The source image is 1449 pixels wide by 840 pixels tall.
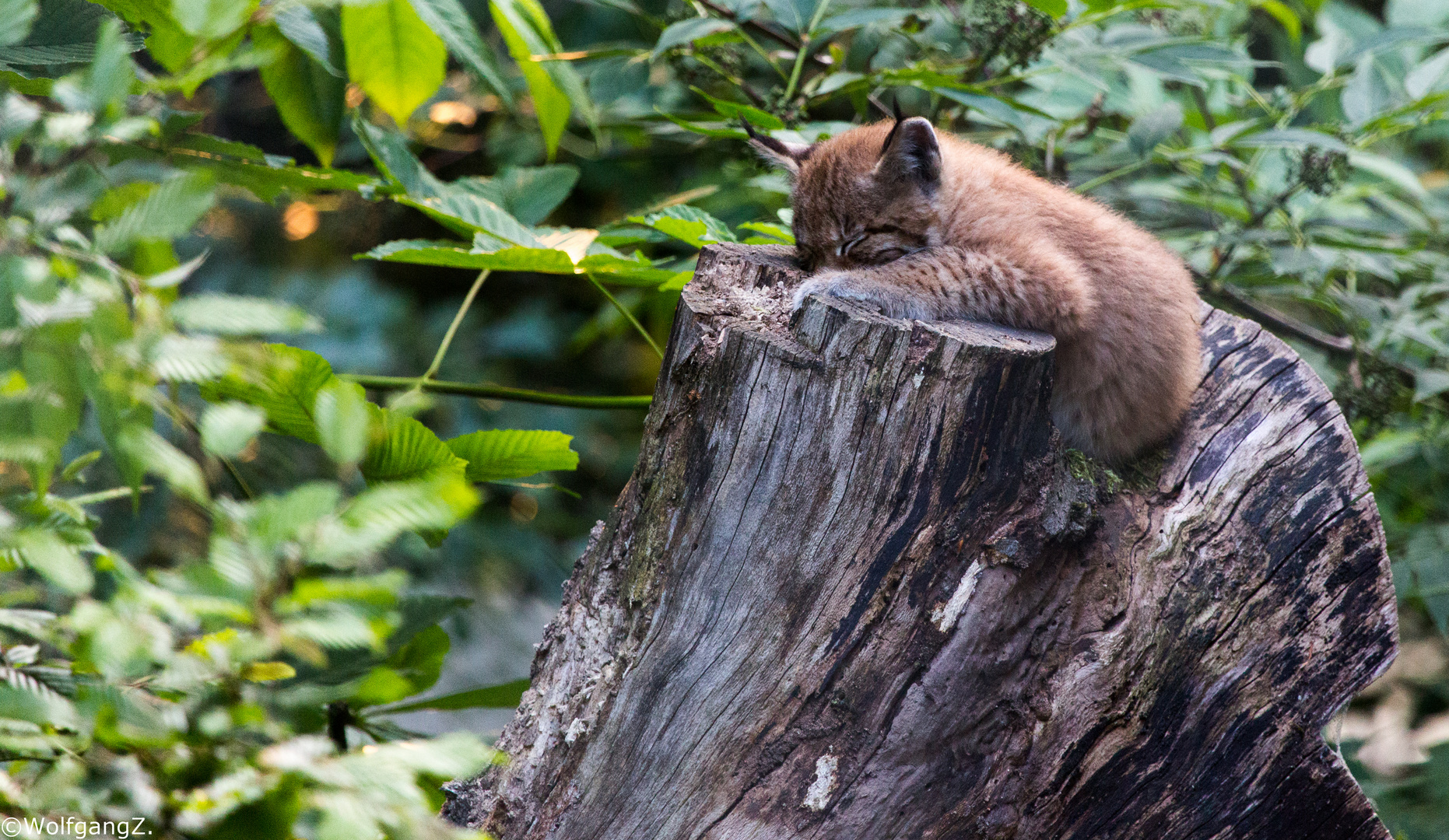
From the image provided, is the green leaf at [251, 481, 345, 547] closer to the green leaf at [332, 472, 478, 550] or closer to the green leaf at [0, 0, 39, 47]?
the green leaf at [332, 472, 478, 550]

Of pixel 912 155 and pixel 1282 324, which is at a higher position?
pixel 912 155

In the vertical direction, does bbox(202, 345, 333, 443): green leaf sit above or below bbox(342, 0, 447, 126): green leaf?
below

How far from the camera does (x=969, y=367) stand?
1325 millimetres

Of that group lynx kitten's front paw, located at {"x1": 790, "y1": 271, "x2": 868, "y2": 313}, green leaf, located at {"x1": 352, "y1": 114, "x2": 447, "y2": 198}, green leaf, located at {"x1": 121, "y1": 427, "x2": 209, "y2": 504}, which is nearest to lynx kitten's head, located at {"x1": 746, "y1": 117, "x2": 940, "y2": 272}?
lynx kitten's front paw, located at {"x1": 790, "y1": 271, "x2": 868, "y2": 313}

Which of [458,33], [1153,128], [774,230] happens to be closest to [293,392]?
[458,33]

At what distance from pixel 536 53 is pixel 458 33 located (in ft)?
0.57

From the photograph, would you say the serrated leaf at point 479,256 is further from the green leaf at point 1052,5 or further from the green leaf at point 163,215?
the green leaf at point 1052,5

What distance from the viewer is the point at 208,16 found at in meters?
0.72

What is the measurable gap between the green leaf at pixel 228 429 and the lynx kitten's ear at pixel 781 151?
4.92ft

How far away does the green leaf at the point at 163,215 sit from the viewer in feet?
2.37

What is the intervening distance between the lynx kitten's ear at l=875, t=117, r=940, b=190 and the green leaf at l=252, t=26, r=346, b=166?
111cm

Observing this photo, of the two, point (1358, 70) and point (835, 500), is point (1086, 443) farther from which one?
point (1358, 70)

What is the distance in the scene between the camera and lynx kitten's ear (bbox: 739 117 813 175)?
2.04 metres

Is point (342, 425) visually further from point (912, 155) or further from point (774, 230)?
point (912, 155)
